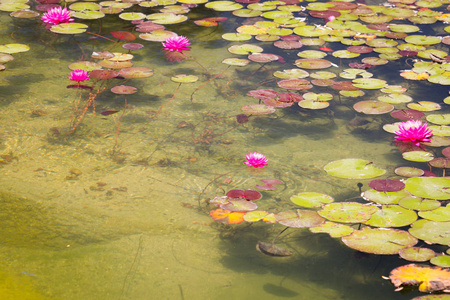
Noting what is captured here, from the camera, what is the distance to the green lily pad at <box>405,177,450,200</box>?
1.83 m

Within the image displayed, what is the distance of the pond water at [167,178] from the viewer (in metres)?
1.53

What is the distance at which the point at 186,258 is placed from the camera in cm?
163

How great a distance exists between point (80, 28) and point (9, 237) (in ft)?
7.88

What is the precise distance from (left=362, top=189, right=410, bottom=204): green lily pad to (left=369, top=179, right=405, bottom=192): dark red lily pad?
0.06 ft

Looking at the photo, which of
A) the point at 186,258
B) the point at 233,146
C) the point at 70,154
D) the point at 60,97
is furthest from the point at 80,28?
the point at 186,258

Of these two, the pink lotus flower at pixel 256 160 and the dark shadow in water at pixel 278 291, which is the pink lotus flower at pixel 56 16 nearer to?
the pink lotus flower at pixel 256 160

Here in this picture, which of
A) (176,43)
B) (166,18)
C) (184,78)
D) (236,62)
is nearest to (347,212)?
(184,78)

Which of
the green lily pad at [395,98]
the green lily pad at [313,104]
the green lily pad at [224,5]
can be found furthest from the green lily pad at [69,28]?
the green lily pad at [395,98]

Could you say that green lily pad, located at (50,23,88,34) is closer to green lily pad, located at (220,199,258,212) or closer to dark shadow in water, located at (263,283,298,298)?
green lily pad, located at (220,199,258,212)

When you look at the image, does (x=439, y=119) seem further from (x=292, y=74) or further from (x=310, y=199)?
(x=310, y=199)

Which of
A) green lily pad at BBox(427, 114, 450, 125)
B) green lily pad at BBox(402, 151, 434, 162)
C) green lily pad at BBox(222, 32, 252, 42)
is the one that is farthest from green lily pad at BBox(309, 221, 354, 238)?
green lily pad at BBox(222, 32, 252, 42)

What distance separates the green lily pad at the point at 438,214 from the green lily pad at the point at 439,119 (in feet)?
2.77

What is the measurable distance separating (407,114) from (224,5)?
2379 mm

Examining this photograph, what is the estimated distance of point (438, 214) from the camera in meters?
1.71
